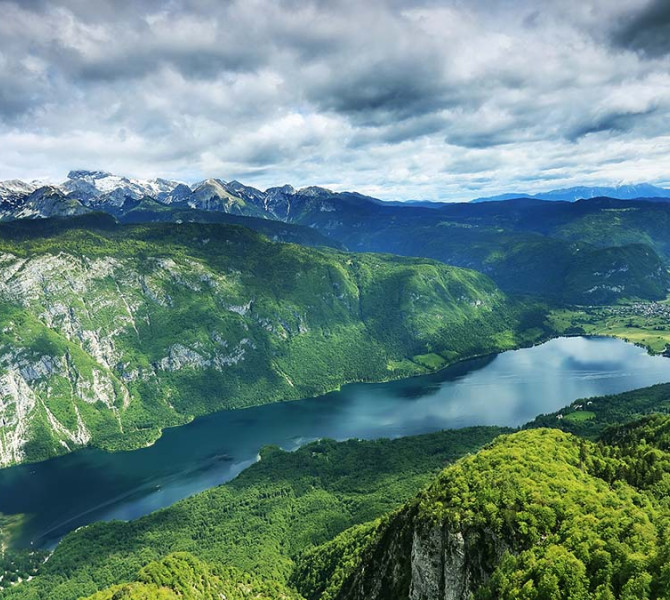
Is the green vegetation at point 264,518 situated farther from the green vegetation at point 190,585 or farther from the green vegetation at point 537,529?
the green vegetation at point 537,529

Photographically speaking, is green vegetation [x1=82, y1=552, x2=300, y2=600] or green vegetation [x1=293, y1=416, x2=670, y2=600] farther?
green vegetation [x1=82, y1=552, x2=300, y2=600]

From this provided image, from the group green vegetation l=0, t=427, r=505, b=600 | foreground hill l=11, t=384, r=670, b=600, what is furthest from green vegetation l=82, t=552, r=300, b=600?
green vegetation l=0, t=427, r=505, b=600

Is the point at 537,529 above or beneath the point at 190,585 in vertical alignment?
above

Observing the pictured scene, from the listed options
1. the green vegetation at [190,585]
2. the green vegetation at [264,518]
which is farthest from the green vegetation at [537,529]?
the green vegetation at [264,518]

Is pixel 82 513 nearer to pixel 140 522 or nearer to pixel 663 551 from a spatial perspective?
pixel 140 522

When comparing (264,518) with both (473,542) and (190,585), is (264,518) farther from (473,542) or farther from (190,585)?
(473,542)

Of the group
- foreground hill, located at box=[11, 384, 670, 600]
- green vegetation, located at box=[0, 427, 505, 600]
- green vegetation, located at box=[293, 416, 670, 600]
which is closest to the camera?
green vegetation, located at box=[293, 416, 670, 600]

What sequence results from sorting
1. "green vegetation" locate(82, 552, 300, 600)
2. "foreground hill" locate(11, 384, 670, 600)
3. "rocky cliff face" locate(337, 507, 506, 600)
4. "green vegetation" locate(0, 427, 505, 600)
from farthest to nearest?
1. "green vegetation" locate(0, 427, 505, 600)
2. "green vegetation" locate(82, 552, 300, 600)
3. "rocky cliff face" locate(337, 507, 506, 600)
4. "foreground hill" locate(11, 384, 670, 600)

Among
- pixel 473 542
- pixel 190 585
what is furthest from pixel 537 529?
pixel 190 585

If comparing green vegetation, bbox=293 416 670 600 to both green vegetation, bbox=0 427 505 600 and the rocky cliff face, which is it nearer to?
the rocky cliff face
